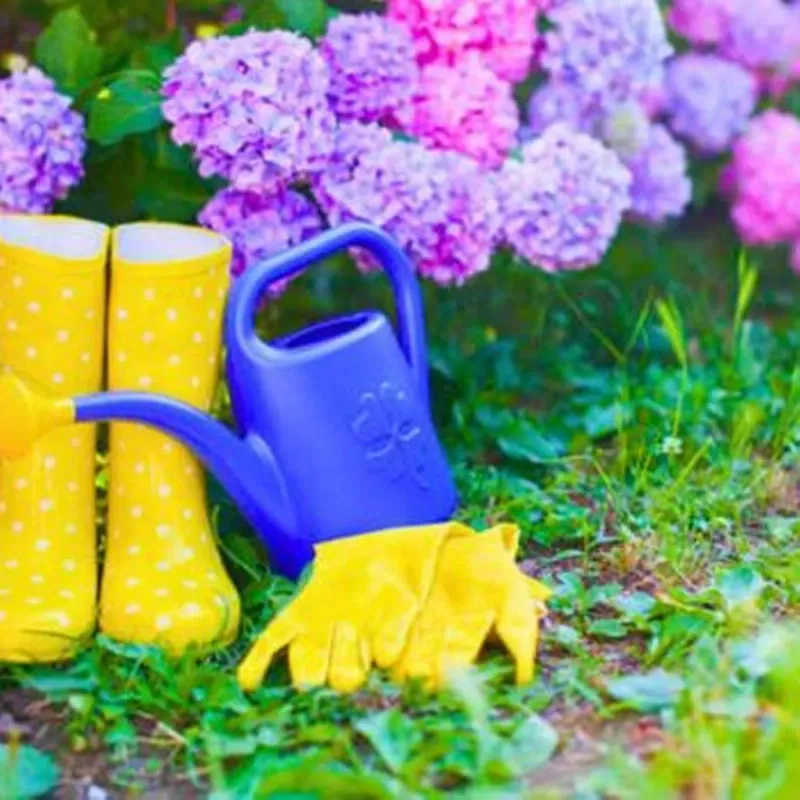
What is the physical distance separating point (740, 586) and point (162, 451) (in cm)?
59

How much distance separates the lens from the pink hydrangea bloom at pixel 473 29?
2494mm

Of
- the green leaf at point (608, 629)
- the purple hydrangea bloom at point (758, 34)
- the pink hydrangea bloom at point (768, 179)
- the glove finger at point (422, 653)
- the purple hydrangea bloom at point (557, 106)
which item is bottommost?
the green leaf at point (608, 629)

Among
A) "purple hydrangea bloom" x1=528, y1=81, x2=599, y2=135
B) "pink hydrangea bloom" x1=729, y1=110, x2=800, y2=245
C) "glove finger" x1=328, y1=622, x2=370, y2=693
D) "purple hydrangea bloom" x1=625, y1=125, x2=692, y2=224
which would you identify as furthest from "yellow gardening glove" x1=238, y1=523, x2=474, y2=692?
"pink hydrangea bloom" x1=729, y1=110, x2=800, y2=245

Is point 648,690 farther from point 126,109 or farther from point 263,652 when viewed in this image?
point 126,109

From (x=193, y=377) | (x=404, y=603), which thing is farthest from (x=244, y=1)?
(x=404, y=603)

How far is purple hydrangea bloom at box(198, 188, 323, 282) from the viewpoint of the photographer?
7.59 ft

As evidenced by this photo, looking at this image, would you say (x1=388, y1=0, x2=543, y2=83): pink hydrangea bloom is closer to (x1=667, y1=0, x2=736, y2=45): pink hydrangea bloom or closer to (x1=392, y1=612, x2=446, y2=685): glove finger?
(x1=667, y1=0, x2=736, y2=45): pink hydrangea bloom

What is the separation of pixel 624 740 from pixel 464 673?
0.49ft

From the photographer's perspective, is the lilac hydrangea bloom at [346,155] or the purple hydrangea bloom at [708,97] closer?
the lilac hydrangea bloom at [346,155]

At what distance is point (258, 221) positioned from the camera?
2314mm

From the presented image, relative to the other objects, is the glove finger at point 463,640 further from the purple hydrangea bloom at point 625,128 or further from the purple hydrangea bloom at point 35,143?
the purple hydrangea bloom at point 625,128

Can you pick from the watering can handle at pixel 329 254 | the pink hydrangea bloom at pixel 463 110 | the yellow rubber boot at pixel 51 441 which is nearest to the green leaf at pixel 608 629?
the watering can handle at pixel 329 254

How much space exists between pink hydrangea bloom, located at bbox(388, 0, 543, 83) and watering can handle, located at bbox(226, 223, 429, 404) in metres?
0.37

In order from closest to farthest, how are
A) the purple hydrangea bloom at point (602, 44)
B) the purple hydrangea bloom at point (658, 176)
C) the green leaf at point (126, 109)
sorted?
the green leaf at point (126, 109) → the purple hydrangea bloom at point (602, 44) → the purple hydrangea bloom at point (658, 176)
